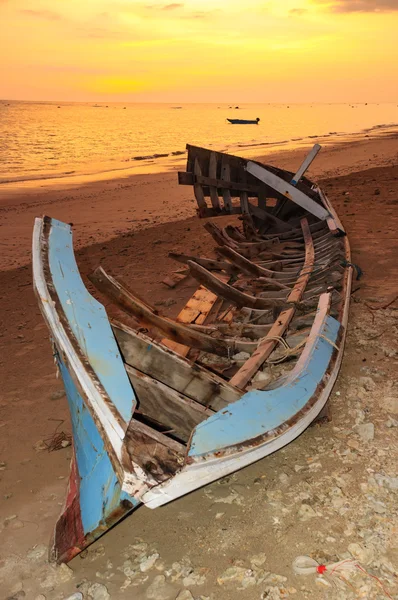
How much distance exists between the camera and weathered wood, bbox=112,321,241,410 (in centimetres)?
380

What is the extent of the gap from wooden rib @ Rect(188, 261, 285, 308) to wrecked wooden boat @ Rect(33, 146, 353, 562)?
0.6 inches

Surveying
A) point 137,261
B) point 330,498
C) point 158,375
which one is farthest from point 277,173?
point 330,498

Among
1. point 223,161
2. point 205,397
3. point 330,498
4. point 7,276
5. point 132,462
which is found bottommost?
point 7,276

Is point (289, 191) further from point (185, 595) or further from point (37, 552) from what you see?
point (185, 595)

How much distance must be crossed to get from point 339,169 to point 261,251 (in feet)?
51.1

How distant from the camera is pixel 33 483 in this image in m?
→ 3.97

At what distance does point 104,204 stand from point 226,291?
11587 mm

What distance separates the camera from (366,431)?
3.89 m

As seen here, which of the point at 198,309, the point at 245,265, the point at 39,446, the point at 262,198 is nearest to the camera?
the point at 39,446

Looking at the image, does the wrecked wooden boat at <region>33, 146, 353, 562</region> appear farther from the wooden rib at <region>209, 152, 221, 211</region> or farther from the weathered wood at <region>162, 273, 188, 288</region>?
the wooden rib at <region>209, 152, 221, 211</region>

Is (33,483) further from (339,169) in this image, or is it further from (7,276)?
(339,169)

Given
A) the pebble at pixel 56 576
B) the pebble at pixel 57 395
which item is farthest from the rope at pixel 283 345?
the pebble at pixel 56 576

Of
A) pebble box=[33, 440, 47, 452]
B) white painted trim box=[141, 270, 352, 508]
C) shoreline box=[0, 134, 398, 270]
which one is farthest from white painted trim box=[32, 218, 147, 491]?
shoreline box=[0, 134, 398, 270]

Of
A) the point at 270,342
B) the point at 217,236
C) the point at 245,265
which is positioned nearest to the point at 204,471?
the point at 270,342
